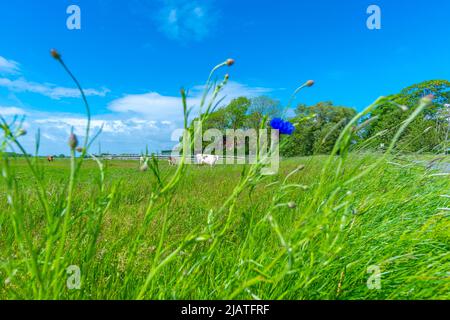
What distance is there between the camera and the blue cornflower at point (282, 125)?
114 centimetres

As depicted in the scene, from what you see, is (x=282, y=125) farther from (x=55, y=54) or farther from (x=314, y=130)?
(x=314, y=130)

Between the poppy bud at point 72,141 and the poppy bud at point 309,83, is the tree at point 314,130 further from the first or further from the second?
the poppy bud at point 72,141

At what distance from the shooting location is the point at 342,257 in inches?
46.7

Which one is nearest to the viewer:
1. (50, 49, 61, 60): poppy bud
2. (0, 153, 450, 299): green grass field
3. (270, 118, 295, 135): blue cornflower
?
(50, 49, 61, 60): poppy bud

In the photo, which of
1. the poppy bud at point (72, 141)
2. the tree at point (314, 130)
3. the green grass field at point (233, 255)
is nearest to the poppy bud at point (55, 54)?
the poppy bud at point (72, 141)

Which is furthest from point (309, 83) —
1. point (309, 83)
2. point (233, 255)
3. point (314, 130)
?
point (314, 130)

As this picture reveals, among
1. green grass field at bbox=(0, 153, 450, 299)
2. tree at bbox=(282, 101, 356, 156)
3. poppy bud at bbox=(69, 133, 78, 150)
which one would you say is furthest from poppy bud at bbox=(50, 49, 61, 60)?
tree at bbox=(282, 101, 356, 156)

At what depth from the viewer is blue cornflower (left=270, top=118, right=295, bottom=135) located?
1137mm

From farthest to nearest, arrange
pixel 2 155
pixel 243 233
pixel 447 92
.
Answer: pixel 447 92 → pixel 243 233 → pixel 2 155

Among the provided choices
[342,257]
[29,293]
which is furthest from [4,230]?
[342,257]

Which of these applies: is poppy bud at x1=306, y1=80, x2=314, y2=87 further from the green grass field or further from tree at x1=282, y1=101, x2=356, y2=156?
the green grass field

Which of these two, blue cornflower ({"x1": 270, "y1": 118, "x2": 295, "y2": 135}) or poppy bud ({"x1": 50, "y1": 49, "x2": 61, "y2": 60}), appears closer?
poppy bud ({"x1": 50, "y1": 49, "x2": 61, "y2": 60})
